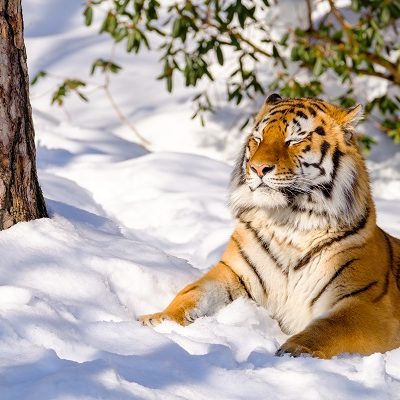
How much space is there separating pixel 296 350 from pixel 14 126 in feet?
4.17

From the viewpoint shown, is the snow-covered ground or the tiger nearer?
the snow-covered ground

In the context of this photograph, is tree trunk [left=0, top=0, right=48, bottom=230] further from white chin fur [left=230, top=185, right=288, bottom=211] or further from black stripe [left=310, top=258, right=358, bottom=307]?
black stripe [left=310, top=258, right=358, bottom=307]

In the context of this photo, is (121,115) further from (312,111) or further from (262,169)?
(262,169)

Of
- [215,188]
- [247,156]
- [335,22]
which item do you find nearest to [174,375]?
[247,156]

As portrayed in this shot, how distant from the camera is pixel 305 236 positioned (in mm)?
3502

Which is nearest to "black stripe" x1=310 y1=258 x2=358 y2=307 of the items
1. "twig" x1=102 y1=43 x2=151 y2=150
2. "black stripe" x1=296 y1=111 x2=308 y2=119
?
"black stripe" x1=296 y1=111 x2=308 y2=119

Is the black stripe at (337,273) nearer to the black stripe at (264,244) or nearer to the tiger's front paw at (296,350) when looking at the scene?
the black stripe at (264,244)

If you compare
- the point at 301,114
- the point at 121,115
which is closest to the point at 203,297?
the point at 301,114

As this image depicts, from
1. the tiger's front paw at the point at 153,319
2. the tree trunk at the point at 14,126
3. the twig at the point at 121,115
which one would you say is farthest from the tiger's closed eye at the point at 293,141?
the twig at the point at 121,115

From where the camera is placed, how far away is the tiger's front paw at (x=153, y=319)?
3209mm

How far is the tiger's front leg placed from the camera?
10.7 ft

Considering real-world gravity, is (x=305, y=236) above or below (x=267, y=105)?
below

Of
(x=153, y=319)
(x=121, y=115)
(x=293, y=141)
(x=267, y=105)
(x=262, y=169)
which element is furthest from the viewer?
(x=121, y=115)

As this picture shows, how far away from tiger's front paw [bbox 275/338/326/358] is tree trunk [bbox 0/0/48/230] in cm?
111
